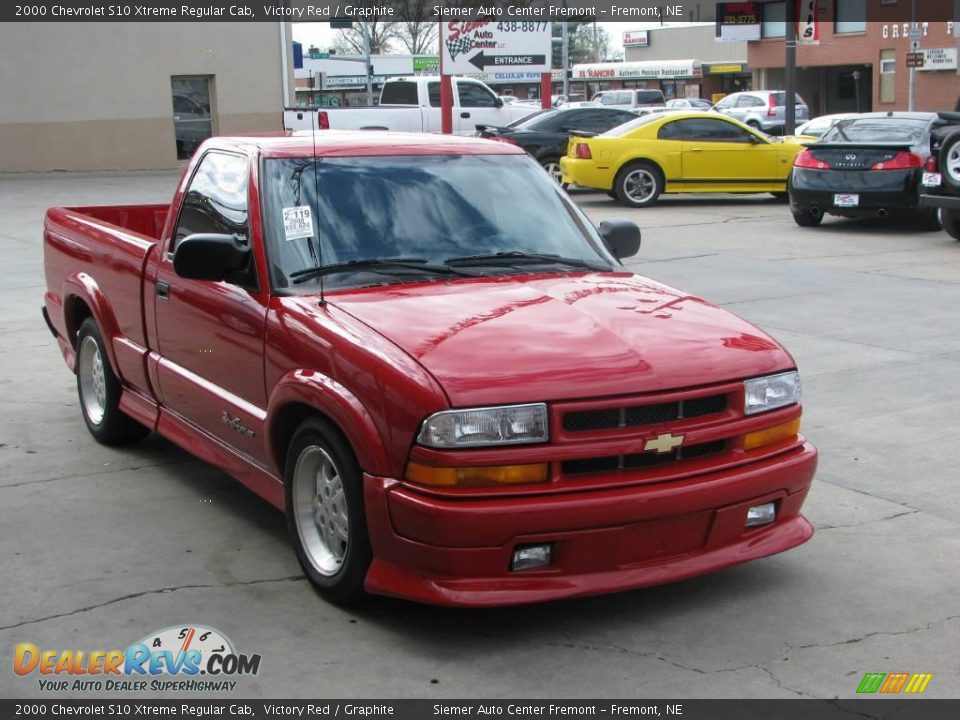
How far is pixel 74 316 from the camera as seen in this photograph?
742 centimetres

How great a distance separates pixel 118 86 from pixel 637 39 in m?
60.4

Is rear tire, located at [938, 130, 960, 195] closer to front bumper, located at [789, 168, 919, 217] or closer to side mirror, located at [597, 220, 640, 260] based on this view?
front bumper, located at [789, 168, 919, 217]

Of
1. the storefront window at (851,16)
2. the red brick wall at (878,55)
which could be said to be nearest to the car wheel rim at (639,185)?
the red brick wall at (878,55)

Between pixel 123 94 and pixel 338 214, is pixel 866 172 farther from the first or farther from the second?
pixel 123 94

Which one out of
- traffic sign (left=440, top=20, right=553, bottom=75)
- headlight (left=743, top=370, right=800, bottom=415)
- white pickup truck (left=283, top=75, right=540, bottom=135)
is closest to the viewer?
headlight (left=743, top=370, right=800, bottom=415)

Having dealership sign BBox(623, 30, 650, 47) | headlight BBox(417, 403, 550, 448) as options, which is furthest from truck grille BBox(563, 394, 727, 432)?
dealership sign BBox(623, 30, 650, 47)

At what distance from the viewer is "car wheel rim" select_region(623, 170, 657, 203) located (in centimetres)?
2011

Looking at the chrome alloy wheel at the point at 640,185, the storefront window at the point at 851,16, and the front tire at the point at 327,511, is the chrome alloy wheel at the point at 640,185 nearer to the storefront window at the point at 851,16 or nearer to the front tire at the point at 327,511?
the front tire at the point at 327,511

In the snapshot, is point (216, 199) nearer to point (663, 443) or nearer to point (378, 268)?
point (378, 268)

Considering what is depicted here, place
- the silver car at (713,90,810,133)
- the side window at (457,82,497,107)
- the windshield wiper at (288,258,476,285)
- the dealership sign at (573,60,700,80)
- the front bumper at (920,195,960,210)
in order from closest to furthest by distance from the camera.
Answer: the windshield wiper at (288,258,476,285), the front bumper at (920,195,960,210), the side window at (457,82,497,107), the silver car at (713,90,810,133), the dealership sign at (573,60,700,80)

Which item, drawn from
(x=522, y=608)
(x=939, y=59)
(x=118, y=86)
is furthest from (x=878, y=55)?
(x=522, y=608)

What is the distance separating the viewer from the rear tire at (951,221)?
1475 centimetres

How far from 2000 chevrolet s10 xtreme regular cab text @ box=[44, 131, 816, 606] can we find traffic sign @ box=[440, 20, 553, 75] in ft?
67.0

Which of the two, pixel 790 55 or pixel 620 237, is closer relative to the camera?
pixel 620 237
